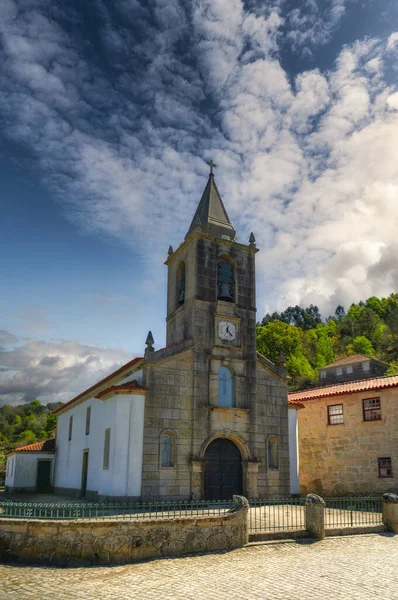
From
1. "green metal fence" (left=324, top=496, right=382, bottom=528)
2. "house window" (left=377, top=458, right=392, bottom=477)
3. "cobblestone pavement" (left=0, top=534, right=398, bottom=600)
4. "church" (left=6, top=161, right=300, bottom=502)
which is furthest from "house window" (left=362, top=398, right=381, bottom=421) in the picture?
"cobblestone pavement" (left=0, top=534, right=398, bottom=600)

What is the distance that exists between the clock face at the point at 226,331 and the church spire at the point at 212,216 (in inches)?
162

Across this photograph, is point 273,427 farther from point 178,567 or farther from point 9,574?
point 9,574

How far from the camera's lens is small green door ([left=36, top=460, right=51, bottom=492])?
32250 mm

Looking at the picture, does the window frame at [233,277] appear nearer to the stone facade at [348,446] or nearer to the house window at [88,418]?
the stone facade at [348,446]

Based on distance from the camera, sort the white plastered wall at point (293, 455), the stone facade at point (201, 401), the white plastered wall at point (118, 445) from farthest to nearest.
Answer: the white plastered wall at point (293, 455) < the stone facade at point (201, 401) < the white plastered wall at point (118, 445)

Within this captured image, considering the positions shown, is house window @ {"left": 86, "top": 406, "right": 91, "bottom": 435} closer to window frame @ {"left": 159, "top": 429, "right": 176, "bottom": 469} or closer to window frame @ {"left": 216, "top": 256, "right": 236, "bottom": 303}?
window frame @ {"left": 159, "top": 429, "right": 176, "bottom": 469}

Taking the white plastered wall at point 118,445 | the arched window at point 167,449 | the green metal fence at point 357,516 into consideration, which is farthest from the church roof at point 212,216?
the green metal fence at point 357,516

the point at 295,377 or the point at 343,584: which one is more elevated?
the point at 295,377

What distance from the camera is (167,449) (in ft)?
62.5

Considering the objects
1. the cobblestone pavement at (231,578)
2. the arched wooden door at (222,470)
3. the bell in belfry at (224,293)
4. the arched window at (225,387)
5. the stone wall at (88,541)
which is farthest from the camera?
the bell in belfry at (224,293)

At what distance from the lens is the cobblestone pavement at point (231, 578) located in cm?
902

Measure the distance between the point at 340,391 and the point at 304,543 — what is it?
42.9ft

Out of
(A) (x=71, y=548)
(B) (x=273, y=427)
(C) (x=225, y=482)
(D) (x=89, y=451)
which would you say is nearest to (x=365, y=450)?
(B) (x=273, y=427)

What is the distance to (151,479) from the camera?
1822 centimetres
